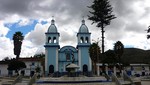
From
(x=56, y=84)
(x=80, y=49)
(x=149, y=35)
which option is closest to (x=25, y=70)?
(x=80, y=49)

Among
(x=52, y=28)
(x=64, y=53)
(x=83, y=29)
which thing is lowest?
(x=64, y=53)

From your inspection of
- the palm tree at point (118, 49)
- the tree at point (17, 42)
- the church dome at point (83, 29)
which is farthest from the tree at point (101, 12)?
the tree at point (17, 42)

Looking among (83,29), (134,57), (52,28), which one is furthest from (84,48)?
(134,57)

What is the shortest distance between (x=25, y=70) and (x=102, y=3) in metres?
41.8

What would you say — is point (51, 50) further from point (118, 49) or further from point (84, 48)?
point (118, 49)

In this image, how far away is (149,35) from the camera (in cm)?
2844

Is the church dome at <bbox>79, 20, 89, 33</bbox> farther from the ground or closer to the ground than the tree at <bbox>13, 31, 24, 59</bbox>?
farther from the ground

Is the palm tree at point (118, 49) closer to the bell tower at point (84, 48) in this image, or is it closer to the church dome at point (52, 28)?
the bell tower at point (84, 48)

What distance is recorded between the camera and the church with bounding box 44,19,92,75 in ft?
188

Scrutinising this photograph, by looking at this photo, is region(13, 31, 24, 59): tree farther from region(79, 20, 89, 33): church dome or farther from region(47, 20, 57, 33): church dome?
region(79, 20, 89, 33): church dome

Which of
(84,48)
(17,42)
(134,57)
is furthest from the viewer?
(134,57)

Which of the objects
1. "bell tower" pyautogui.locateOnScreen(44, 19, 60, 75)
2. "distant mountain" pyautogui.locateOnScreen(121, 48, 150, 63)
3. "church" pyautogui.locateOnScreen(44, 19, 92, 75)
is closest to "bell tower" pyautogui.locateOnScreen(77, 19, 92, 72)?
"church" pyautogui.locateOnScreen(44, 19, 92, 75)

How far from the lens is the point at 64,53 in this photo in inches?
2345

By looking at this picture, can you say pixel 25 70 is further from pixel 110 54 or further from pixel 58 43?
pixel 110 54
